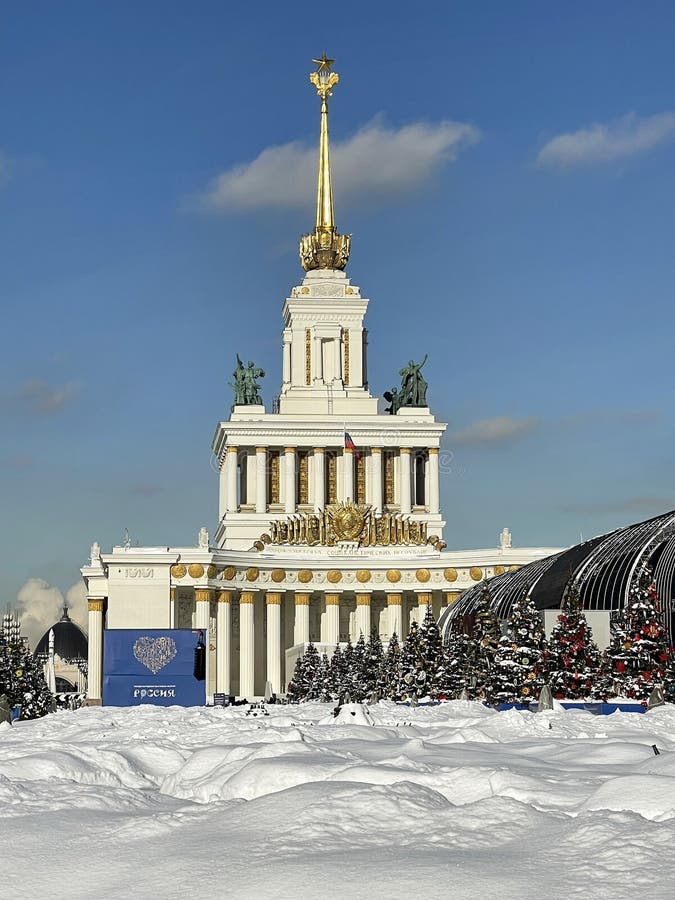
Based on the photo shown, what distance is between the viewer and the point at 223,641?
113m

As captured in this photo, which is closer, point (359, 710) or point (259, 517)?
point (359, 710)

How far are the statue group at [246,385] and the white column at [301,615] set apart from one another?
2435cm

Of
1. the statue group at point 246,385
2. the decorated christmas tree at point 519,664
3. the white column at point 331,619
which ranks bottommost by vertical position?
the decorated christmas tree at point 519,664

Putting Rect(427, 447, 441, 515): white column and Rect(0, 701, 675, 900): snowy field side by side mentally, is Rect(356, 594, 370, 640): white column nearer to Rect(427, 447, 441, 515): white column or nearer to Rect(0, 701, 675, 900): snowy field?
Rect(427, 447, 441, 515): white column

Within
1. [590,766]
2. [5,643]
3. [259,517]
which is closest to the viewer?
[590,766]

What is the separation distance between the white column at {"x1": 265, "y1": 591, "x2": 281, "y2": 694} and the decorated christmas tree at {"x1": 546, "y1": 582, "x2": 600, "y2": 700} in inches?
2472

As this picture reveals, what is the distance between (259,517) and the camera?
126m

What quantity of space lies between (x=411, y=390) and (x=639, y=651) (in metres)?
85.5

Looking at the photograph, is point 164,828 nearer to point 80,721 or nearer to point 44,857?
point 44,857

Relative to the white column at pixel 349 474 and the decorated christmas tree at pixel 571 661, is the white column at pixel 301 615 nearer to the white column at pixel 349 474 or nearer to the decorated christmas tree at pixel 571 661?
the white column at pixel 349 474

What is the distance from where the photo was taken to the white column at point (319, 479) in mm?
126062

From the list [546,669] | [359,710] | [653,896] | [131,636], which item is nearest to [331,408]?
[131,636]

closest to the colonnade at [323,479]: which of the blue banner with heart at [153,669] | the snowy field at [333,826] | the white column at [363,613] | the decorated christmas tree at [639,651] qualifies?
the white column at [363,613]

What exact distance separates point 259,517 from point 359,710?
91.5 meters
